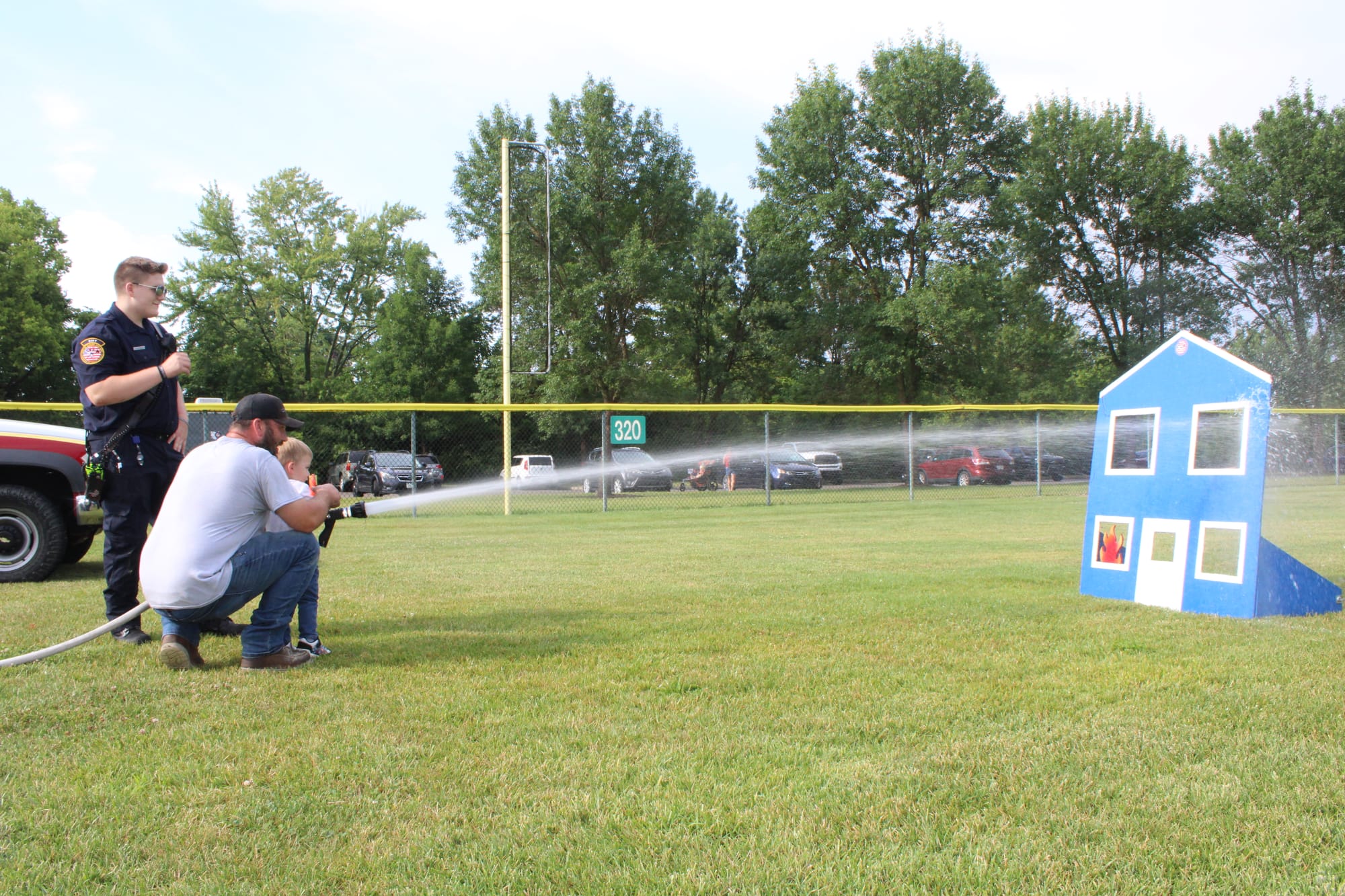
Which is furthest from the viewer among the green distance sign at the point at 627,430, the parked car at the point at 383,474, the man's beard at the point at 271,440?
the parked car at the point at 383,474

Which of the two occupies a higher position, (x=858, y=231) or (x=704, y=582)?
(x=858, y=231)

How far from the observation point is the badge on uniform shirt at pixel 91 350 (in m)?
4.79

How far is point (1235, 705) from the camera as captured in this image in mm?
3605

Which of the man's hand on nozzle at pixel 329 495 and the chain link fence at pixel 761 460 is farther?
the chain link fence at pixel 761 460

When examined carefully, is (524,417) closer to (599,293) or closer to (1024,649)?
(599,293)

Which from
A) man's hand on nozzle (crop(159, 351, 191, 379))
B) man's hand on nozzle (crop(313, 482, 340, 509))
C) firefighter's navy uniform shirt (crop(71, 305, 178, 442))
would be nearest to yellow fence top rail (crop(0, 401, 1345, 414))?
firefighter's navy uniform shirt (crop(71, 305, 178, 442))

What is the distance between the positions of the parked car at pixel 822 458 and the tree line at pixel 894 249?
13.6 metres

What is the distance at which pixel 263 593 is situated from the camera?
14.7 ft

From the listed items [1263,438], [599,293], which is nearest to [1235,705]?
[1263,438]

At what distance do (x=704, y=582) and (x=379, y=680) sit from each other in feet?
11.6

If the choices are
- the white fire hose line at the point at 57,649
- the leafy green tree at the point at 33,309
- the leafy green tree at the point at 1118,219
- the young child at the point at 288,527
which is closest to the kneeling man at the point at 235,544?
the young child at the point at 288,527

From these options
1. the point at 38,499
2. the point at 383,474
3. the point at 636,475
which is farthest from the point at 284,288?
the point at 38,499

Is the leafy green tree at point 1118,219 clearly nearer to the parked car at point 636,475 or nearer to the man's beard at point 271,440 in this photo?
the parked car at point 636,475

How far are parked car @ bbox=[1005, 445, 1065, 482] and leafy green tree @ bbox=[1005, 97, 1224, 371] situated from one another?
18.5 m
